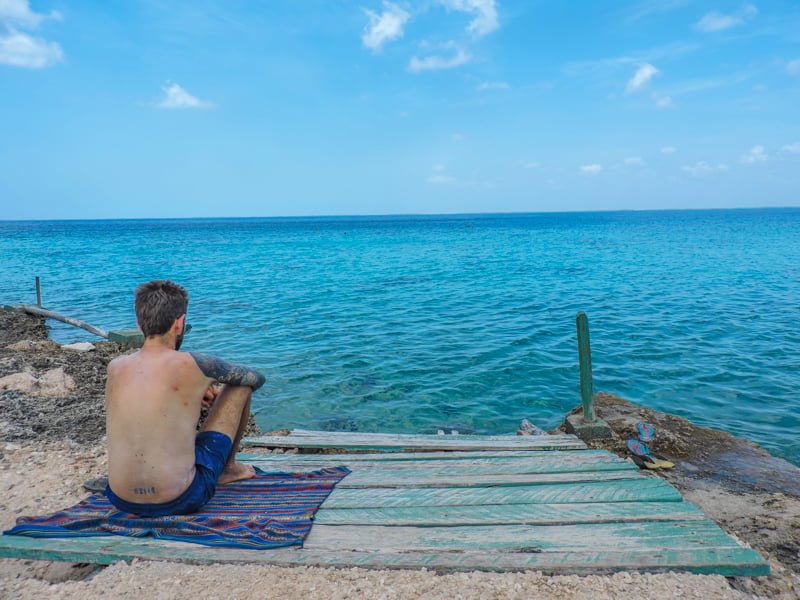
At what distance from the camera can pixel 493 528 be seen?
12.5 feet

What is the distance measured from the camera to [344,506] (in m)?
4.13

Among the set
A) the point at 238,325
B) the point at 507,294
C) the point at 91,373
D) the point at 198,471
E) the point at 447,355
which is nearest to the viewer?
the point at 198,471

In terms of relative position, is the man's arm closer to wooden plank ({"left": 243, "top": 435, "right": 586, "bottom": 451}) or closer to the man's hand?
the man's hand

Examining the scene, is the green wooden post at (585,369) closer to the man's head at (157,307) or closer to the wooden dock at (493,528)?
the wooden dock at (493,528)

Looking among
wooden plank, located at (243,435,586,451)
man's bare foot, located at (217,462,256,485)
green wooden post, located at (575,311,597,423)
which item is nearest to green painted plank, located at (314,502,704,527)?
man's bare foot, located at (217,462,256,485)

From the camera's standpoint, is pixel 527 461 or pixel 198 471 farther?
pixel 527 461

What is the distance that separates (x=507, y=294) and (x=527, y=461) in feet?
59.4

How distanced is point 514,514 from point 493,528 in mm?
264

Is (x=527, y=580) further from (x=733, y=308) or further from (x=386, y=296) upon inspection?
(x=386, y=296)

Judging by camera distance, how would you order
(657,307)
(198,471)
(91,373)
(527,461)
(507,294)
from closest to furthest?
(198,471) < (527,461) < (91,373) < (657,307) < (507,294)

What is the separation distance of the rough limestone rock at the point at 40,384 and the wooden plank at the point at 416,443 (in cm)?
405

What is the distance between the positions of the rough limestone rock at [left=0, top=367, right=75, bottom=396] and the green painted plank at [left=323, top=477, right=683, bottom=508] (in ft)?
19.7

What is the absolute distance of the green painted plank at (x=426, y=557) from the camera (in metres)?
3.36

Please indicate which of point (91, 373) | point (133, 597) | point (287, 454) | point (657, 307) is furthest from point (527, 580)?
point (657, 307)
